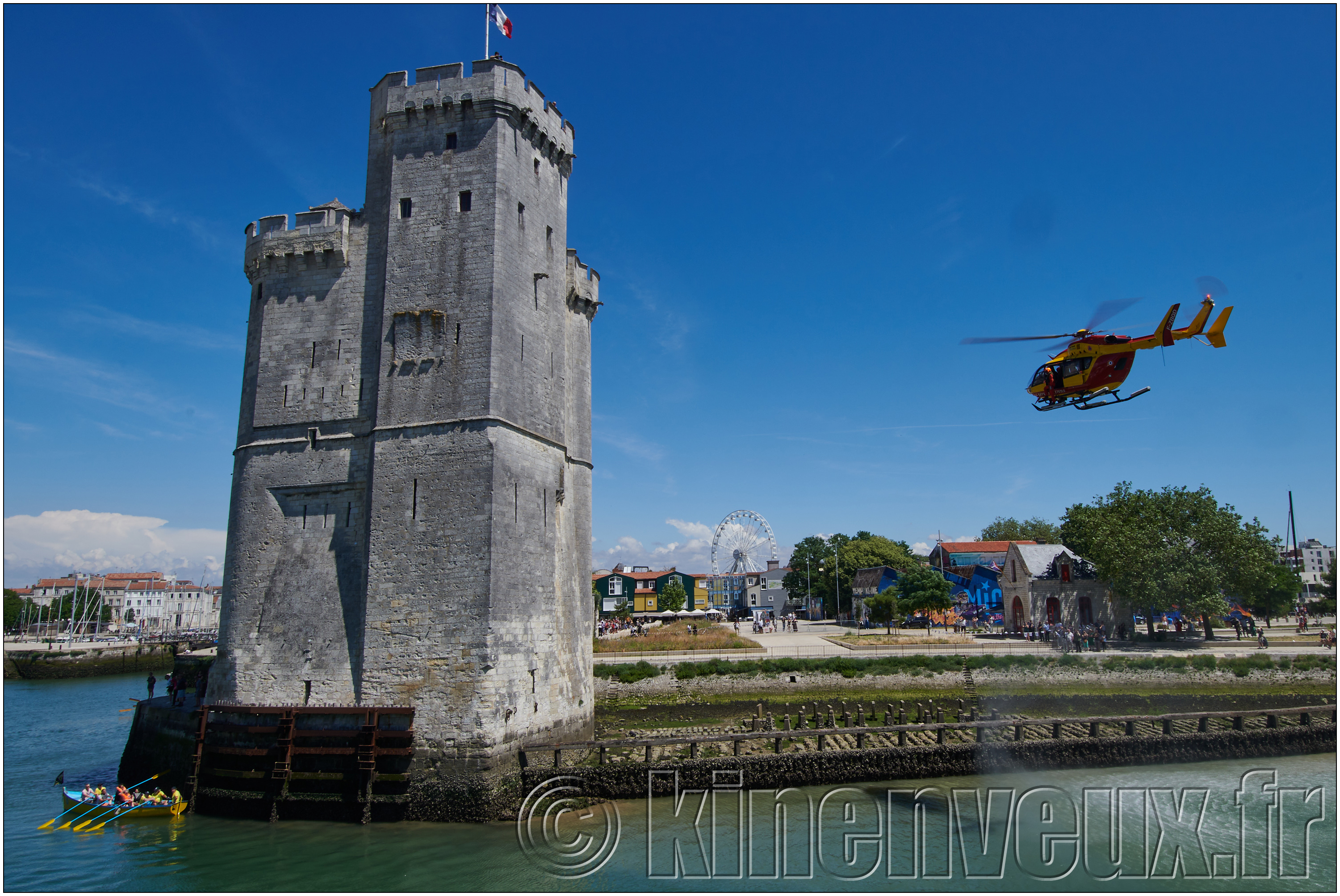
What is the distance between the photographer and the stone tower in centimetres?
1977

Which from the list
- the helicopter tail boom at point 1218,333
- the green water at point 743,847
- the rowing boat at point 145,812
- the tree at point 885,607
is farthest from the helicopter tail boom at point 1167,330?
the tree at point 885,607

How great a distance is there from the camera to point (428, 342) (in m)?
21.5

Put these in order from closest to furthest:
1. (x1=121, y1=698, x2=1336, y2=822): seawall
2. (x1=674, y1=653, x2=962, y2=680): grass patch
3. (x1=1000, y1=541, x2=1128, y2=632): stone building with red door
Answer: (x1=121, y1=698, x2=1336, y2=822): seawall < (x1=674, y1=653, x2=962, y2=680): grass patch < (x1=1000, y1=541, x2=1128, y2=632): stone building with red door

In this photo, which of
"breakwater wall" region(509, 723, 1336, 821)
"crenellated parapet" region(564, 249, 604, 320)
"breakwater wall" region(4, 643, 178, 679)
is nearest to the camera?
"breakwater wall" region(509, 723, 1336, 821)

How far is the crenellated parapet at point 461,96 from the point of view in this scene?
72.9 feet

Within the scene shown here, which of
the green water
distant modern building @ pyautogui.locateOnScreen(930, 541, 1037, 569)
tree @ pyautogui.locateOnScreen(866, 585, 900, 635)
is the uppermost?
distant modern building @ pyautogui.locateOnScreen(930, 541, 1037, 569)

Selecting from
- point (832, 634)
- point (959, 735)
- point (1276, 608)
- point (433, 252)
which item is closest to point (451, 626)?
point (433, 252)

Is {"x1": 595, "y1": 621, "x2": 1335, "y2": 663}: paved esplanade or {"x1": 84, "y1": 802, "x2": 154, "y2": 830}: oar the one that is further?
{"x1": 595, "y1": 621, "x2": 1335, "y2": 663}: paved esplanade

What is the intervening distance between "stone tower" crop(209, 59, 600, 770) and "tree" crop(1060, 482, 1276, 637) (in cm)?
3474

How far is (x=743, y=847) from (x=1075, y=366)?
52.7 feet

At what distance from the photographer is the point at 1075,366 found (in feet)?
70.2

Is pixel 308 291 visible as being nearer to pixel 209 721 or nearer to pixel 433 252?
pixel 433 252

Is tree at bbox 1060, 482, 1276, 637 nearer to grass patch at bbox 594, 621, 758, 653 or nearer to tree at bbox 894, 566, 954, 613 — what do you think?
tree at bbox 894, 566, 954, 613

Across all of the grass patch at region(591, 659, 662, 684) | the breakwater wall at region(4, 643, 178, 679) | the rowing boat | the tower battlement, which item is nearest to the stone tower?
the tower battlement
